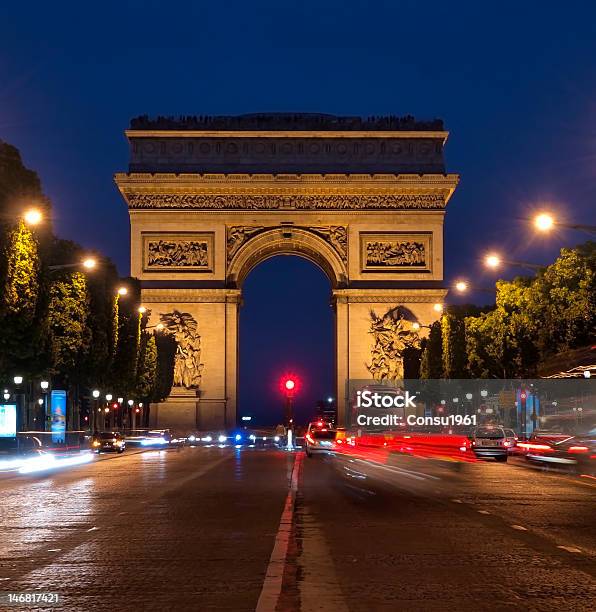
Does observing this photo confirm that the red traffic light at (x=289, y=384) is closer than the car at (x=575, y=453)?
No

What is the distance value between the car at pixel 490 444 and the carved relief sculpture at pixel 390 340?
1667 inches

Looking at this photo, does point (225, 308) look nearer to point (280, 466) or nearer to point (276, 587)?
point (280, 466)

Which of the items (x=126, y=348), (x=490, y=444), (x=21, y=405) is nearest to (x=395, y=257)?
(x=126, y=348)

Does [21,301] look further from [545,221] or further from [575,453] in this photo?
[575,453]

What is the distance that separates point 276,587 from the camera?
1084 cm

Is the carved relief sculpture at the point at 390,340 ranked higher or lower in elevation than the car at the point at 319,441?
higher

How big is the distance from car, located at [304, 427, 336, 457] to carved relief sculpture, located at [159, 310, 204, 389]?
38981 mm

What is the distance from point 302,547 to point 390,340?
78.3m

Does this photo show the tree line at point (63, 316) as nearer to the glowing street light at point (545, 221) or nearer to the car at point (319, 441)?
the car at point (319, 441)

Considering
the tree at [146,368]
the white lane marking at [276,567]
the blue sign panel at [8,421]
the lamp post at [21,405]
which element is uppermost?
the tree at [146,368]

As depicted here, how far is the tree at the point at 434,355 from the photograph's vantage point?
83.7m

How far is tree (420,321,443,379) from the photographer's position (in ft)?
275

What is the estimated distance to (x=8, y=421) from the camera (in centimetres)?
4859

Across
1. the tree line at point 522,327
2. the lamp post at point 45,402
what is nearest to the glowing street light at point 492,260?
the tree line at point 522,327
